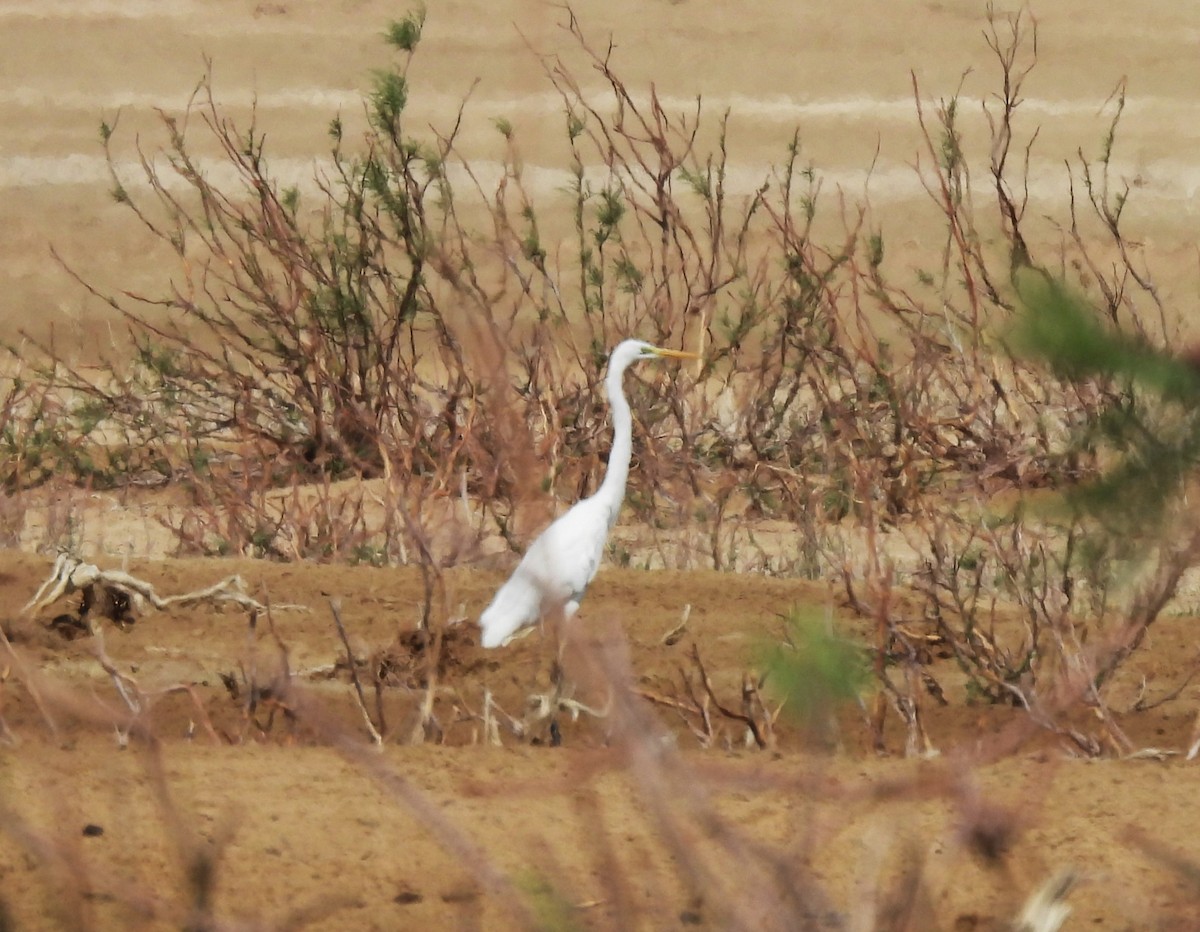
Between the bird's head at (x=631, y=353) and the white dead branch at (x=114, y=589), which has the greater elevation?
the bird's head at (x=631, y=353)

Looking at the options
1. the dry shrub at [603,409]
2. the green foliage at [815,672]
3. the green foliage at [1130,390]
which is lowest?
the dry shrub at [603,409]

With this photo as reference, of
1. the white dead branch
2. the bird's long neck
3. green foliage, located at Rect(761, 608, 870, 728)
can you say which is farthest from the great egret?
green foliage, located at Rect(761, 608, 870, 728)

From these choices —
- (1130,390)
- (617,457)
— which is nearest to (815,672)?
(1130,390)

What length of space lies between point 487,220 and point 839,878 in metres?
16.0

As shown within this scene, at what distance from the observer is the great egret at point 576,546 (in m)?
5.34

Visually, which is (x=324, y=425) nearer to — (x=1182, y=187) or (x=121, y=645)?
(x=121, y=645)

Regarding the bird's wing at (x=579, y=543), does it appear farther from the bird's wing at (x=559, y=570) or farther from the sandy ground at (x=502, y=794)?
the sandy ground at (x=502, y=794)

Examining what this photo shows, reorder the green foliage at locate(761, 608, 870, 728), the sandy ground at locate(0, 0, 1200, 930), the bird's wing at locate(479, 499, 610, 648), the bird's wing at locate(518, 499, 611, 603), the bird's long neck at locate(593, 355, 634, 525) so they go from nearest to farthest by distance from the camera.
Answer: the green foliage at locate(761, 608, 870, 728)
the sandy ground at locate(0, 0, 1200, 930)
the bird's wing at locate(479, 499, 610, 648)
the bird's wing at locate(518, 499, 611, 603)
the bird's long neck at locate(593, 355, 634, 525)

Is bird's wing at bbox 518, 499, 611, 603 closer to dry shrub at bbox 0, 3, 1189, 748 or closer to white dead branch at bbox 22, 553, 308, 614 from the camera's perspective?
dry shrub at bbox 0, 3, 1189, 748

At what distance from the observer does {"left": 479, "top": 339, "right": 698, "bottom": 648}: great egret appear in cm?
534

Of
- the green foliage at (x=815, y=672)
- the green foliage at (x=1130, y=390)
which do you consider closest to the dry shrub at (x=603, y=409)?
the green foliage at (x=1130, y=390)

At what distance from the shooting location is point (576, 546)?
5812 mm

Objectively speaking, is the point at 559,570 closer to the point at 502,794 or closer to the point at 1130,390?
the point at 502,794

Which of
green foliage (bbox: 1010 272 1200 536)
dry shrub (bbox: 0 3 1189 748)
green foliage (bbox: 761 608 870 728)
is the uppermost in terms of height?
green foliage (bbox: 1010 272 1200 536)
